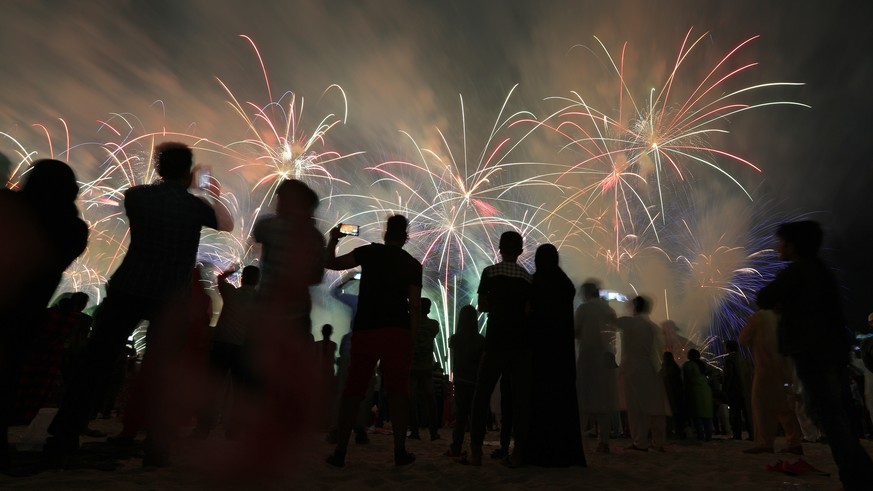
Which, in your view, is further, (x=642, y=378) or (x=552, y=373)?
(x=642, y=378)

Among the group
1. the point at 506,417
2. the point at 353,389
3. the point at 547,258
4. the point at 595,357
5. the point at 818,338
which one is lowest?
the point at 506,417

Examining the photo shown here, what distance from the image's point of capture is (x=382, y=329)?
3984 millimetres

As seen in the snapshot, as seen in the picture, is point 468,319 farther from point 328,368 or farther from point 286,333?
point 286,333

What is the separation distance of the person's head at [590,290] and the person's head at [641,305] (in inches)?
36.4

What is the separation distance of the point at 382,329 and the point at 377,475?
1.01 metres

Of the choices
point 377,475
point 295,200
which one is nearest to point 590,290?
point 377,475

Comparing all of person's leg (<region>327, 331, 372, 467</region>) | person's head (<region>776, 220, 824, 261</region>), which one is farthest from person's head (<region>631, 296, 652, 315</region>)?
person's leg (<region>327, 331, 372, 467</region>)

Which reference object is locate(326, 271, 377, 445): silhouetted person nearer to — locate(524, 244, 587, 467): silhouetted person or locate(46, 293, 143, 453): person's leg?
locate(524, 244, 587, 467): silhouetted person

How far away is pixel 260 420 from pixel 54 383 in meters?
4.80

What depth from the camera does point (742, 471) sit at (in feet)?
14.6

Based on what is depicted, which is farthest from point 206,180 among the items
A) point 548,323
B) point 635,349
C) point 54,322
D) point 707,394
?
point 707,394

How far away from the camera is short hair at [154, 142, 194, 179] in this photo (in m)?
3.52

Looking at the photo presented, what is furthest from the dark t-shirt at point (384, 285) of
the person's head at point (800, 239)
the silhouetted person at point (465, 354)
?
the person's head at point (800, 239)

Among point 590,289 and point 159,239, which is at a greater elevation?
point 590,289
